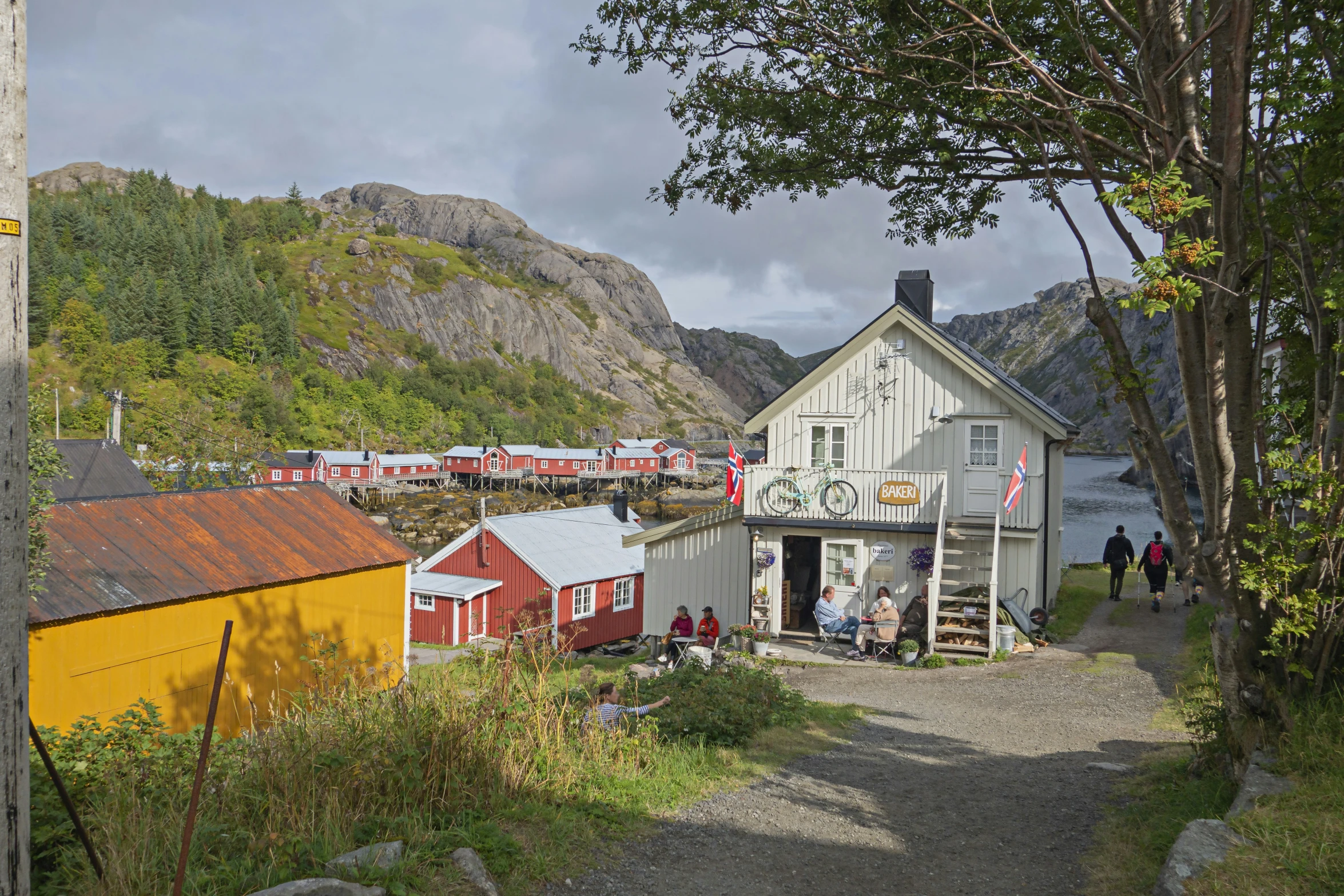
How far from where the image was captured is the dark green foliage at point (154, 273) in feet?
368

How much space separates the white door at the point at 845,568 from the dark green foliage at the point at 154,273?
108494 mm

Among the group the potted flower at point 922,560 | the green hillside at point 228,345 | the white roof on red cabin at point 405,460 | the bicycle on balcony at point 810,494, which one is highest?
the green hillside at point 228,345

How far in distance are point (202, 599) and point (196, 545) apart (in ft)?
3.95

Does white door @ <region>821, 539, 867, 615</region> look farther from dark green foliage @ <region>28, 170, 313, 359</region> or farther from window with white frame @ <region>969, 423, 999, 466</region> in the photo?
A: dark green foliage @ <region>28, 170, 313, 359</region>

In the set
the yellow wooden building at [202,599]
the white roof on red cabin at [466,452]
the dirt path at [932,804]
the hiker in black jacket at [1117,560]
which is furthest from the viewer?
the white roof on red cabin at [466,452]

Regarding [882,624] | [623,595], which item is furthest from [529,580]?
[882,624]

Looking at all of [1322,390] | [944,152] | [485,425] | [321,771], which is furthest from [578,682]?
[485,425]

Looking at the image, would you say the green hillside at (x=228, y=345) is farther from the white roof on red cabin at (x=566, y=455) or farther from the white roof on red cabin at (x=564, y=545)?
the white roof on red cabin at (x=564, y=545)

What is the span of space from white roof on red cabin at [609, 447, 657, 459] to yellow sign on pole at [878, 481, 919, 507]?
92.5 m

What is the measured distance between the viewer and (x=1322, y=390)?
5477 millimetres

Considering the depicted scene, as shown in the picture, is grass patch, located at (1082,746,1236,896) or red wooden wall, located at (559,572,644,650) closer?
grass patch, located at (1082,746,1236,896)

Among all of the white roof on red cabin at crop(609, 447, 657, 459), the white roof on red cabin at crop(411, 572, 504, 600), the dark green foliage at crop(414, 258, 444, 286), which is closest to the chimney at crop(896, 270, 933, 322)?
the white roof on red cabin at crop(411, 572, 504, 600)

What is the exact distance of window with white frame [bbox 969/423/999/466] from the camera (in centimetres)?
1836

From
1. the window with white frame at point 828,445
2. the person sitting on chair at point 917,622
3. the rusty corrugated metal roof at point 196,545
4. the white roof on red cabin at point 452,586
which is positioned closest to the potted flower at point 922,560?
the person sitting on chair at point 917,622
